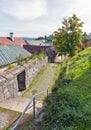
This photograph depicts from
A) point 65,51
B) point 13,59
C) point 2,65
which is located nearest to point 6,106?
point 2,65

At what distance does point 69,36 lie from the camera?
30.0 meters

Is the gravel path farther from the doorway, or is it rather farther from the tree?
the tree

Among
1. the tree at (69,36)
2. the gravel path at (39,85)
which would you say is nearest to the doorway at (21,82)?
the gravel path at (39,85)

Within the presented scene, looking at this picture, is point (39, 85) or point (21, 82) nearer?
point (21, 82)

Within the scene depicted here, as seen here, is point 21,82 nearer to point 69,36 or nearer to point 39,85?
point 39,85

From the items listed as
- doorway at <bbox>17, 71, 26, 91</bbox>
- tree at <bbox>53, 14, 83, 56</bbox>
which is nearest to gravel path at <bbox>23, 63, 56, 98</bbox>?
doorway at <bbox>17, 71, 26, 91</bbox>

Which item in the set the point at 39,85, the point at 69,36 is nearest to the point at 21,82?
the point at 39,85

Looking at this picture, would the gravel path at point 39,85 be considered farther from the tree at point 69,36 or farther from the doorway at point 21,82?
the tree at point 69,36

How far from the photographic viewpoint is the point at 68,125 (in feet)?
11.5

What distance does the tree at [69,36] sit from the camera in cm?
2966

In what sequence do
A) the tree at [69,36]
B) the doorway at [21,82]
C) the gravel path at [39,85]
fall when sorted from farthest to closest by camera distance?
the tree at [69,36], the doorway at [21,82], the gravel path at [39,85]

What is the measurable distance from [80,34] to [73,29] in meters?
1.49

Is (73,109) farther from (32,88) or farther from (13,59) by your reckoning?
(13,59)

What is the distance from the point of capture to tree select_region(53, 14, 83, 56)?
29656mm
